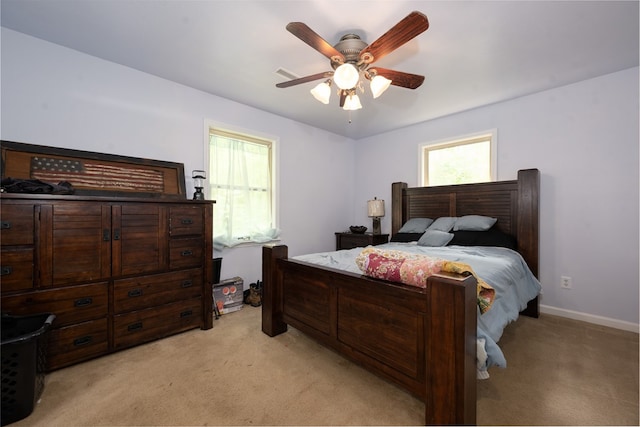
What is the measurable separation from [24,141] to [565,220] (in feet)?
16.5

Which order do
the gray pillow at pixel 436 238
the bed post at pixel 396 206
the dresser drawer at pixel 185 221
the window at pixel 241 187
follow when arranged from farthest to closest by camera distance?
the bed post at pixel 396 206 < the window at pixel 241 187 < the gray pillow at pixel 436 238 < the dresser drawer at pixel 185 221

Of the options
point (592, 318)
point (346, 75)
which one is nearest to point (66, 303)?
point (346, 75)

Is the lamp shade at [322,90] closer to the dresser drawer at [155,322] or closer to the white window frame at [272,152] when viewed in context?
the white window frame at [272,152]

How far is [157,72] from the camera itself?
2.60 meters

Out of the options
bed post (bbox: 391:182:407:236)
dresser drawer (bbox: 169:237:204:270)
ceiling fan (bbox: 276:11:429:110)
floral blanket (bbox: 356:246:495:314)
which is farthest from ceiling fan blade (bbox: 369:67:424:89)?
dresser drawer (bbox: 169:237:204:270)

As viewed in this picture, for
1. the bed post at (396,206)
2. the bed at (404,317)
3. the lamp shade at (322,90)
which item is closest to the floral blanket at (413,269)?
the bed at (404,317)

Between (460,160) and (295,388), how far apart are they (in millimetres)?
3407

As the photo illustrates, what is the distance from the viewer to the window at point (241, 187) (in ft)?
10.4

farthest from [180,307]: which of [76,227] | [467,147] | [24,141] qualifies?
[467,147]

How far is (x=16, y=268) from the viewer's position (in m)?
1.69

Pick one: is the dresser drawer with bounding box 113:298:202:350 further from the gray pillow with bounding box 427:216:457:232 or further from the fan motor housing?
the gray pillow with bounding box 427:216:457:232

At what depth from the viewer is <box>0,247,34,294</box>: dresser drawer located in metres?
1.65

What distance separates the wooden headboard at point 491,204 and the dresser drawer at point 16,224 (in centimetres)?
380

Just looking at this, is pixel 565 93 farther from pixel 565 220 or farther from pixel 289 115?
pixel 289 115
